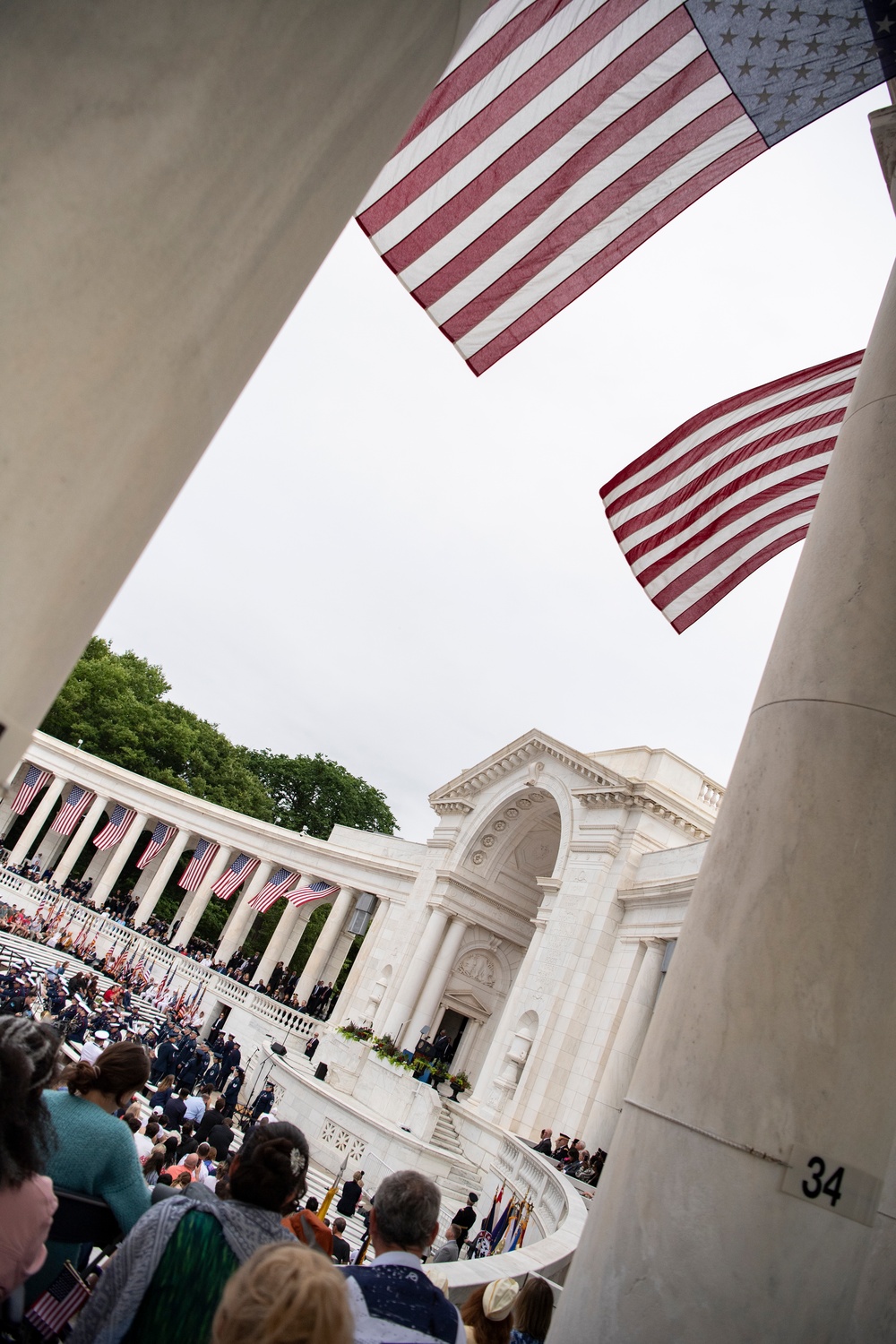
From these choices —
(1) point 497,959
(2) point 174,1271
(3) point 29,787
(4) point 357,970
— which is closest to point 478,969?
(1) point 497,959

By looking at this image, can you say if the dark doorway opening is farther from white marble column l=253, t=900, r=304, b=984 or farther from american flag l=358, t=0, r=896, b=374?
american flag l=358, t=0, r=896, b=374

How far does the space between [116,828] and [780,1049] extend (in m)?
55.3

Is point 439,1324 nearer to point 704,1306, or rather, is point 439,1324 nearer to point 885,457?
point 704,1306

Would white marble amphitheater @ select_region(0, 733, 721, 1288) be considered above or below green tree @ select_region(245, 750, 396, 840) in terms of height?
below

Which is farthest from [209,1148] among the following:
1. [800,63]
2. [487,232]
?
[800,63]

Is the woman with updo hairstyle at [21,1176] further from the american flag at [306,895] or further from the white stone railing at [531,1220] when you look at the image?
the american flag at [306,895]

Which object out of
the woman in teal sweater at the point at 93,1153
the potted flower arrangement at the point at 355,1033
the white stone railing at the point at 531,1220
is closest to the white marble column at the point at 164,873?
the potted flower arrangement at the point at 355,1033

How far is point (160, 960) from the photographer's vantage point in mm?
46656

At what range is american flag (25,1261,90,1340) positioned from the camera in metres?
3.31

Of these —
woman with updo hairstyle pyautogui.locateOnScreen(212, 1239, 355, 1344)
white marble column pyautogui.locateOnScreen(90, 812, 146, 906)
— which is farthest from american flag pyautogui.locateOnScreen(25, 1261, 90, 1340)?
white marble column pyautogui.locateOnScreen(90, 812, 146, 906)

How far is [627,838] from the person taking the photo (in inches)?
1272

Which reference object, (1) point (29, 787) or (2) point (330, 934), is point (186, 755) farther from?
(2) point (330, 934)

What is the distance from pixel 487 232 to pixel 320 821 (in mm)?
82104

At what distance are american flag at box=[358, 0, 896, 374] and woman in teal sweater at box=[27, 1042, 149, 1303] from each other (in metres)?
7.14
